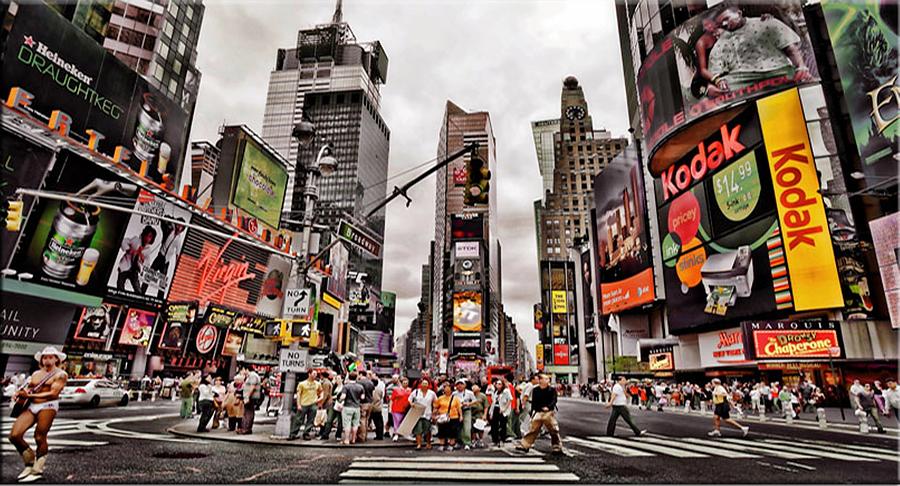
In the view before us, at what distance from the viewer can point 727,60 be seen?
3906cm

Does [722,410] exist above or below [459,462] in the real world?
above

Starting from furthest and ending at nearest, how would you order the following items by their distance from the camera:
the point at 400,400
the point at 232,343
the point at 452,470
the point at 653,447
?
1. the point at 232,343
2. the point at 400,400
3. the point at 653,447
4. the point at 452,470

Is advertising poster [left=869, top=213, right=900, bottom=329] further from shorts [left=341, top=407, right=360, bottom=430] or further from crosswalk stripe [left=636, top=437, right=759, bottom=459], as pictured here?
shorts [left=341, top=407, right=360, bottom=430]

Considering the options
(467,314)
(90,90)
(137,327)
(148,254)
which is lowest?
(137,327)

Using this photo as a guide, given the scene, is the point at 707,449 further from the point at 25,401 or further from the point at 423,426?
the point at 25,401

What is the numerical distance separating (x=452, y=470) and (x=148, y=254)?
3393 cm

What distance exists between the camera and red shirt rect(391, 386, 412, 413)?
12695mm

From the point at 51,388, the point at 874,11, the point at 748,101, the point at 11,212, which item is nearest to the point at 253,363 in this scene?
the point at 11,212

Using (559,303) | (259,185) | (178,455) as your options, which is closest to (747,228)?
(178,455)

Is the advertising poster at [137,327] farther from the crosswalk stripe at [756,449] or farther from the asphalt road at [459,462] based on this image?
the crosswalk stripe at [756,449]

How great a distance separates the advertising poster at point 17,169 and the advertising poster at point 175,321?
11.7 metres

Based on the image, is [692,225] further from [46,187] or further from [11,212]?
[46,187]

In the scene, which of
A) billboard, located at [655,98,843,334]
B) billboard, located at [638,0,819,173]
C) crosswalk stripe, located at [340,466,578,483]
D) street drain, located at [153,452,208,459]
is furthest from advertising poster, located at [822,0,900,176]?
street drain, located at [153,452,208,459]

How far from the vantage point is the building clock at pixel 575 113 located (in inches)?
5561
